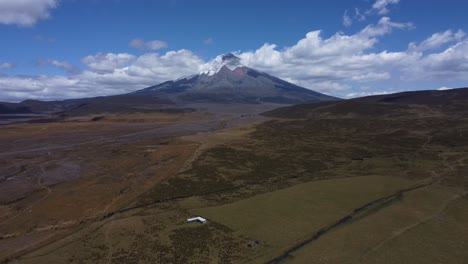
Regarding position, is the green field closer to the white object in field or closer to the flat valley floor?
the flat valley floor

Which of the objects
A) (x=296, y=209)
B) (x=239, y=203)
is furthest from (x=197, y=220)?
(x=296, y=209)

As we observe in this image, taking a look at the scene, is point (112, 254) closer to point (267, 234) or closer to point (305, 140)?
point (267, 234)

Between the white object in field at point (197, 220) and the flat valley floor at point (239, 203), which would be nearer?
the flat valley floor at point (239, 203)

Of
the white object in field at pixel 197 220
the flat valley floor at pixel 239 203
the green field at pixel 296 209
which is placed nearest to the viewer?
the flat valley floor at pixel 239 203

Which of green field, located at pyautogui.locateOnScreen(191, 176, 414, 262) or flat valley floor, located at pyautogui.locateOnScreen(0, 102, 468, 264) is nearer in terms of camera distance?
flat valley floor, located at pyautogui.locateOnScreen(0, 102, 468, 264)

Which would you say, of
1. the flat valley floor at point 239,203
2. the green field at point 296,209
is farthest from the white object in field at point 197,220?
the green field at point 296,209

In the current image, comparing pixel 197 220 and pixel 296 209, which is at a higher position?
pixel 197 220

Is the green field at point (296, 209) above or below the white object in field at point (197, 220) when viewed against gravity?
below

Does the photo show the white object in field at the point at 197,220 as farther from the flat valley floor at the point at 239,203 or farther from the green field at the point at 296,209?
the green field at the point at 296,209

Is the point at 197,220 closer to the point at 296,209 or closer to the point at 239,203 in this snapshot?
the point at 239,203

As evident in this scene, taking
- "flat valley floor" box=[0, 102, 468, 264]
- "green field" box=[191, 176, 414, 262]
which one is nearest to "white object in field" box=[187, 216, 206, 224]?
"flat valley floor" box=[0, 102, 468, 264]

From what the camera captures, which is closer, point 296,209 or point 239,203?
point 296,209
